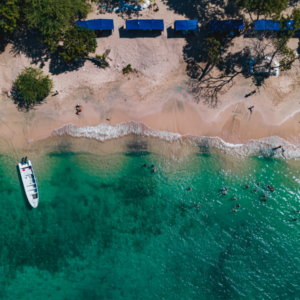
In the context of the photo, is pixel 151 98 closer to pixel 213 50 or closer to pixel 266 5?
pixel 213 50

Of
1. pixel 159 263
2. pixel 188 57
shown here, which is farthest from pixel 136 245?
pixel 188 57

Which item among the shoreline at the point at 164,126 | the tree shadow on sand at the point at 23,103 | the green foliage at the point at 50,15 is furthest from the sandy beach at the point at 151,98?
the green foliage at the point at 50,15

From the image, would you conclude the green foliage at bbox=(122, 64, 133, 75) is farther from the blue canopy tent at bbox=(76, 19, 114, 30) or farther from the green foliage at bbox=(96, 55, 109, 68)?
the blue canopy tent at bbox=(76, 19, 114, 30)

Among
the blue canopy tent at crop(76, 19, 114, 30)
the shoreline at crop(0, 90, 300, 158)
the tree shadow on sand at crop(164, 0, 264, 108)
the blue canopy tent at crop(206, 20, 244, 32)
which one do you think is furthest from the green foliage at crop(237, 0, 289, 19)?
the blue canopy tent at crop(76, 19, 114, 30)

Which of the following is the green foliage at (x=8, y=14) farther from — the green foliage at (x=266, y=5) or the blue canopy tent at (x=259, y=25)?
the blue canopy tent at (x=259, y=25)

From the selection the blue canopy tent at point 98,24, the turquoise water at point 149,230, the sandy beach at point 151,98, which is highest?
the blue canopy tent at point 98,24

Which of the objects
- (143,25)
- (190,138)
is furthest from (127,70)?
(190,138)
